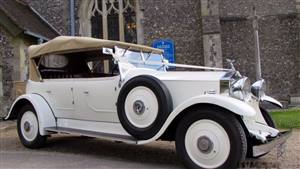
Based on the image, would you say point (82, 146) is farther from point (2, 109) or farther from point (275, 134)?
point (2, 109)

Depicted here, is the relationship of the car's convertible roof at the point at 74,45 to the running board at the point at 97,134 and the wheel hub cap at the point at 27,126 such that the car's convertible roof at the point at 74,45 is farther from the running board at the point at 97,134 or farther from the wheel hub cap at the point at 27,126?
the running board at the point at 97,134

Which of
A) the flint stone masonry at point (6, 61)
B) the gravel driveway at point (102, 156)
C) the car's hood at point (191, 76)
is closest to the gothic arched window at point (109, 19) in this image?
the flint stone masonry at point (6, 61)

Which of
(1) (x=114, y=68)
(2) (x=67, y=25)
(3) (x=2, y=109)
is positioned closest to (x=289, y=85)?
(2) (x=67, y=25)

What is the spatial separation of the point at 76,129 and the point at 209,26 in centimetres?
1152

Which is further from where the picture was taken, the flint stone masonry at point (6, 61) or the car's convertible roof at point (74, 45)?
the flint stone masonry at point (6, 61)

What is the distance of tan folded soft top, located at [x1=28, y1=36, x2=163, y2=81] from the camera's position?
23.1ft

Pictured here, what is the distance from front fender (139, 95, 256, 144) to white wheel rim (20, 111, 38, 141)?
9.57ft

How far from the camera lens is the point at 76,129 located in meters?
7.29

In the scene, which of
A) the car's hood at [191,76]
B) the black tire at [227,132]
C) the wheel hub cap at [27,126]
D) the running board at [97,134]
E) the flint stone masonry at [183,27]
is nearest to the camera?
the black tire at [227,132]

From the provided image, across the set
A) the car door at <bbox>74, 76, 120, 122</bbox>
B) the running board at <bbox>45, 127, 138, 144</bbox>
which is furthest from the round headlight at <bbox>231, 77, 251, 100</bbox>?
the car door at <bbox>74, 76, 120, 122</bbox>

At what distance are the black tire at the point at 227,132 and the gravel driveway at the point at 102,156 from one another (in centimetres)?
52

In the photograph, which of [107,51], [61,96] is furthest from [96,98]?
[61,96]

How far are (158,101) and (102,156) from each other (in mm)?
1720

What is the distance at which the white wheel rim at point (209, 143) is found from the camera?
5.40 m
